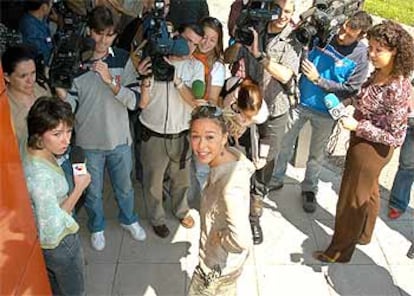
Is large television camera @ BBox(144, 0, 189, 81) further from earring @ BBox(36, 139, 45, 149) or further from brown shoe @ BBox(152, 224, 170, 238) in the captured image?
brown shoe @ BBox(152, 224, 170, 238)

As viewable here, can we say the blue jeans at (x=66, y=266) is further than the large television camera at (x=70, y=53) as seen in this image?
No

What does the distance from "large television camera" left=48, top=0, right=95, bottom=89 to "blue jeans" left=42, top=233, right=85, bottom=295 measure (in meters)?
1.01

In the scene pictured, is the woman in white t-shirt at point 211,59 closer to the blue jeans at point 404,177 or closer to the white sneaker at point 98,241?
the white sneaker at point 98,241

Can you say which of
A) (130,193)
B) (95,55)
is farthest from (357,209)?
(95,55)

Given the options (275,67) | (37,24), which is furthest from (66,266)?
(37,24)

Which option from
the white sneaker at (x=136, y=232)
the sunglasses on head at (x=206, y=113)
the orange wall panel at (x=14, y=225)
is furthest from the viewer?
the white sneaker at (x=136, y=232)

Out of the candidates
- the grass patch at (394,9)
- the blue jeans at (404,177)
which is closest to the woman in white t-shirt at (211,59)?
the blue jeans at (404,177)

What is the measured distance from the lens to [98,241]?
175 inches

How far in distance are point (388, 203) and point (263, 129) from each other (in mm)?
1501

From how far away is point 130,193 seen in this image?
172 inches

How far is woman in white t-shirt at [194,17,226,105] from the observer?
4.07 meters

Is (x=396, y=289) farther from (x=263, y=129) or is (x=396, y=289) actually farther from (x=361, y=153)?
(x=263, y=129)

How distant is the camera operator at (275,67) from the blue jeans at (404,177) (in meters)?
1.06

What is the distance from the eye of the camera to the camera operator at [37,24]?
15.3 ft
